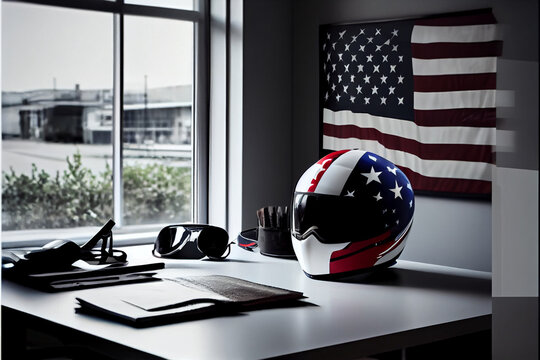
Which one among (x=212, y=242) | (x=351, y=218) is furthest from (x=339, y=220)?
(x=212, y=242)

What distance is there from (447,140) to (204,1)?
1.18 meters

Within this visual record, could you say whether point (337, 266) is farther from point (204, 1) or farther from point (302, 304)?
point (204, 1)

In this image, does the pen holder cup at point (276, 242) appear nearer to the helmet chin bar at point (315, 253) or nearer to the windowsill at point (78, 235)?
the helmet chin bar at point (315, 253)

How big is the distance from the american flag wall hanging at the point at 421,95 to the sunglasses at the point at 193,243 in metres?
0.69

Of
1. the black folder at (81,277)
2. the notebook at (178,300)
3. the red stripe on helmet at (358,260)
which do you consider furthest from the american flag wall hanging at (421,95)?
the black folder at (81,277)

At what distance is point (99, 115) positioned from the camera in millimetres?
3191

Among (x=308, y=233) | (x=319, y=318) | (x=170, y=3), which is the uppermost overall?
(x=170, y=3)

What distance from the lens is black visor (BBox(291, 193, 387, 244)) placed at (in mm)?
1796

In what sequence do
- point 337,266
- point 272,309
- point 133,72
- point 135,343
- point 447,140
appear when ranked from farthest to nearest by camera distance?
1. point 133,72
2. point 447,140
3. point 337,266
4. point 272,309
5. point 135,343

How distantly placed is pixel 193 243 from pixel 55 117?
4.98ft

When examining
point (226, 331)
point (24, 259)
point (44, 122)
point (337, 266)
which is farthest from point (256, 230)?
point (44, 122)

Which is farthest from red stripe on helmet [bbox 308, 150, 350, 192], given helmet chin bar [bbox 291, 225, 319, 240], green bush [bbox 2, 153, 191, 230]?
green bush [bbox 2, 153, 191, 230]

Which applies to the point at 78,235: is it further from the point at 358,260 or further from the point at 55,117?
the point at 358,260

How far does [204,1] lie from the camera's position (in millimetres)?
2895
